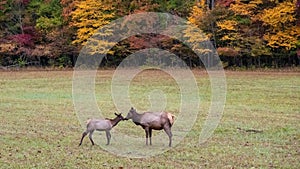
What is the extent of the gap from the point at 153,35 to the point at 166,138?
29.5 meters

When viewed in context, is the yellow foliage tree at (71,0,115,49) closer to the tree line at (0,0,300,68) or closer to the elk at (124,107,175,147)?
the tree line at (0,0,300,68)

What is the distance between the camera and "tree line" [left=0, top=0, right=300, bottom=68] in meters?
37.8

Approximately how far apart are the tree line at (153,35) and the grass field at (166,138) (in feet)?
36.2

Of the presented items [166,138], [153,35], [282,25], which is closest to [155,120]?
[166,138]

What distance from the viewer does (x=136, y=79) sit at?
31828 millimetres

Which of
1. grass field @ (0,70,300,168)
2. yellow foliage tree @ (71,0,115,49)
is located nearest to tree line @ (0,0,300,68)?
yellow foliage tree @ (71,0,115,49)

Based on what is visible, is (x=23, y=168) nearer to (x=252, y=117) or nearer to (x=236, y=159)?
(x=236, y=159)

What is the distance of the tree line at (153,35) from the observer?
37812 mm

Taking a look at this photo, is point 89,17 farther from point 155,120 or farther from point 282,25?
point 155,120

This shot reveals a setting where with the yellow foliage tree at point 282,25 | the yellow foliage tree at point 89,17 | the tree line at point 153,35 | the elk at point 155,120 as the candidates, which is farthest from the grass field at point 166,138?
the yellow foliage tree at point 89,17

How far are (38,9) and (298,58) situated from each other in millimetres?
22763

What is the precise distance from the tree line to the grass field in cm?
1104

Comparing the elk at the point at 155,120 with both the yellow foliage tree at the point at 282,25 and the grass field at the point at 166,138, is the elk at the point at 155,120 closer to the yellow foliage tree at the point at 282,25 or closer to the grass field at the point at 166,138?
the grass field at the point at 166,138

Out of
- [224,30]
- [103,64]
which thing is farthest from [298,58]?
[103,64]
